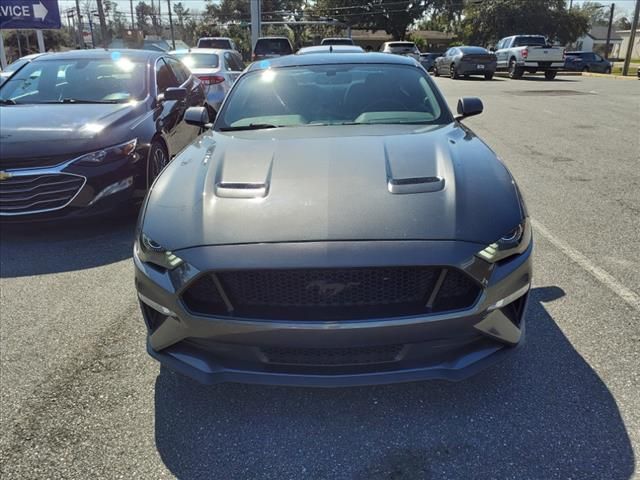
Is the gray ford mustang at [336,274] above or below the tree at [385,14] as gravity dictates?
below

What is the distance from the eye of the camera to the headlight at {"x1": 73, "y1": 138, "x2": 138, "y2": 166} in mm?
4680

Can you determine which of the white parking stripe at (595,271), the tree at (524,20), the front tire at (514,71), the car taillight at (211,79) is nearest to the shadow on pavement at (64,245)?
the white parking stripe at (595,271)

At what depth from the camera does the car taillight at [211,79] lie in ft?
33.5

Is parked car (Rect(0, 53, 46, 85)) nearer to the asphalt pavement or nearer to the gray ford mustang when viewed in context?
the asphalt pavement

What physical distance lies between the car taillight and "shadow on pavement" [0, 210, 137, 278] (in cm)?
548

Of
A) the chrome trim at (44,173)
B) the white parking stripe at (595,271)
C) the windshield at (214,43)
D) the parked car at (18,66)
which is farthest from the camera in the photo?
the windshield at (214,43)

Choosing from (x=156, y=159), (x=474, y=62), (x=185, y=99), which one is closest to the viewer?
(x=156, y=159)

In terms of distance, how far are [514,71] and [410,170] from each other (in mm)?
26500

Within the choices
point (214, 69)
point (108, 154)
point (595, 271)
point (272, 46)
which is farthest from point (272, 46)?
point (595, 271)

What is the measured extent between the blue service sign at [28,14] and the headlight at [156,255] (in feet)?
64.2

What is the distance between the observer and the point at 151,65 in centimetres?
635

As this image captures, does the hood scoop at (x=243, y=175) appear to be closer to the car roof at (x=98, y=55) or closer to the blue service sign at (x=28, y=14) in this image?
the car roof at (x=98, y=55)

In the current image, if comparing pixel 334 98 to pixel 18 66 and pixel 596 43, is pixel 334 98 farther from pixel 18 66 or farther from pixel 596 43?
pixel 596 43

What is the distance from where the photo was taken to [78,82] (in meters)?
6.04
